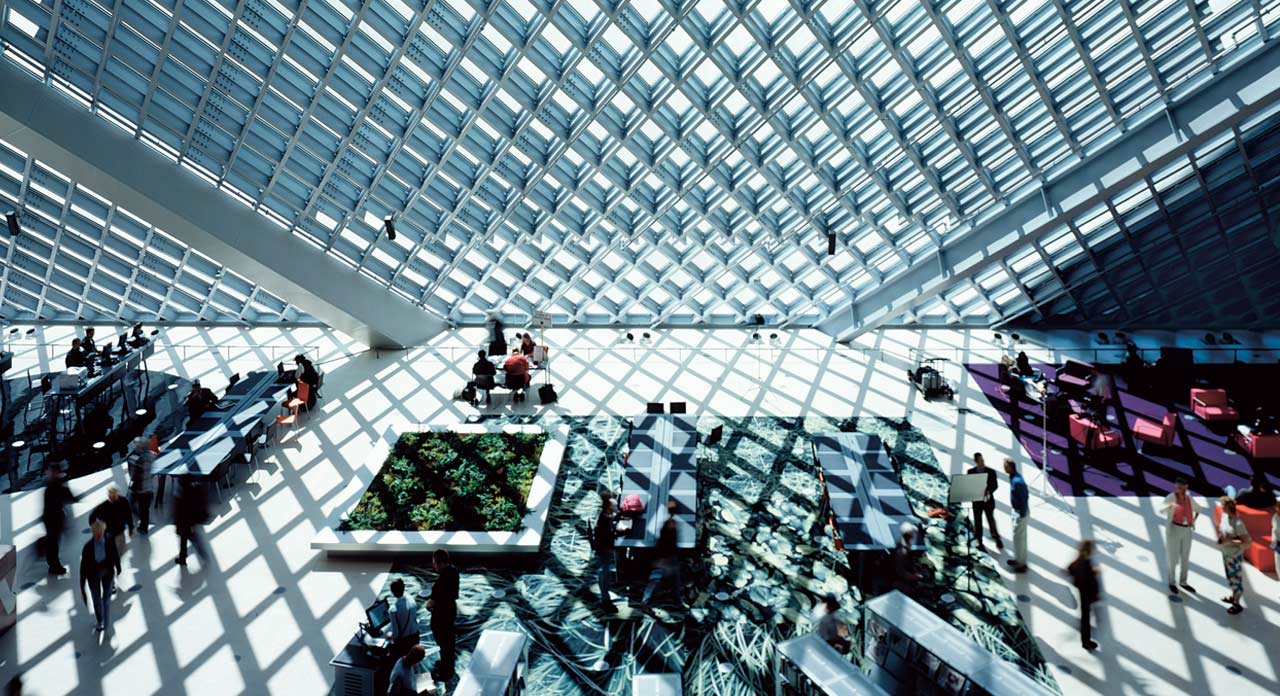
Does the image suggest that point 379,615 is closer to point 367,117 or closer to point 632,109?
point 367,117

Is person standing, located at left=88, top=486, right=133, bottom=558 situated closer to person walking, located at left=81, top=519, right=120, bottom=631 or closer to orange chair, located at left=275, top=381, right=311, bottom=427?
person walking, located at left=81, top=519, right=120, bottom=631

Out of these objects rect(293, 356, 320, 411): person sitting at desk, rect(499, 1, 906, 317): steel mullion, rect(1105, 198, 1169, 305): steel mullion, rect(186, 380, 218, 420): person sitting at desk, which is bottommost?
rect(186, 380, 218, 420): person sitting at desk

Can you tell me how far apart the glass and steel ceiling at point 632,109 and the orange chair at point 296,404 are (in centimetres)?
346

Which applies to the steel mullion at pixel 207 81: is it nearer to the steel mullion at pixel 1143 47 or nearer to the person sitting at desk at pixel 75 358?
the person sitting at desk at pixel 75 358

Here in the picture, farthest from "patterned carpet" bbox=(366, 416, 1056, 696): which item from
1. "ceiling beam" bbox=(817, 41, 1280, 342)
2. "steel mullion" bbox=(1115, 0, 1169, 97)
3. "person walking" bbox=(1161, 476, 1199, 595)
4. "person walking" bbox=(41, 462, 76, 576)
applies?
"steel mullion" bbox=(1115, 0, 1169, 97)

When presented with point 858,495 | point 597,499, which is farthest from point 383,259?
point 858,495

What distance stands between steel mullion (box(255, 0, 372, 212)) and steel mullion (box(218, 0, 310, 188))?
348 millimetres

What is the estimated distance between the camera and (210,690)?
33.8 ft

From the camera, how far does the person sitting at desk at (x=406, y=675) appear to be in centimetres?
930

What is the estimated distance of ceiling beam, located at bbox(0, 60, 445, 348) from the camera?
15508 mm

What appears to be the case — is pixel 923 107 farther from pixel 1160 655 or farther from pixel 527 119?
pixel 1160 655

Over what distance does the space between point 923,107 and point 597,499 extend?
340 inches

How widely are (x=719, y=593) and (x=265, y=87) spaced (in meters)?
10.7

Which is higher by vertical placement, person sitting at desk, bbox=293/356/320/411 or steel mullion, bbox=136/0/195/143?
steel mullion, bbox=136/0/195/143
